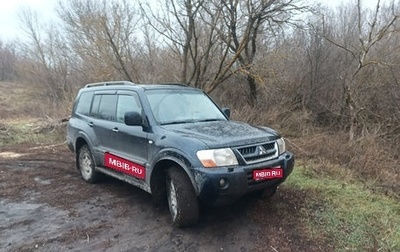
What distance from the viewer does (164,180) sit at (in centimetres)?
459

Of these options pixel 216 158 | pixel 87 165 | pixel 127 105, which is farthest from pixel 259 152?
pixel 87 165

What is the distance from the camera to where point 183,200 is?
4.02m

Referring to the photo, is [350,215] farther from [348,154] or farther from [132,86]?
[348,154]

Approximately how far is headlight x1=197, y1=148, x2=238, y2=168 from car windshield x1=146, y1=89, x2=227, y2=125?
1028mm

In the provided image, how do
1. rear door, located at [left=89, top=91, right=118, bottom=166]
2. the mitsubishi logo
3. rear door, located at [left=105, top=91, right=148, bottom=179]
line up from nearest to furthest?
the mitsubishi logo
rear door, located at [left=105, top=91, right=148, bottom=179]
rear door, located at [left=89, top=91, right=118, bottom=166]

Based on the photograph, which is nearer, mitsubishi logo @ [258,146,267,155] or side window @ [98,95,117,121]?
mitsubishi logo @ [258,146,267,155]

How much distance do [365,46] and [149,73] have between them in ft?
29.7

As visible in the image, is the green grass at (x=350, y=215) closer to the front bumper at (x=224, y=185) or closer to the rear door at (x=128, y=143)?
the front bumper at (x=224, y=185)

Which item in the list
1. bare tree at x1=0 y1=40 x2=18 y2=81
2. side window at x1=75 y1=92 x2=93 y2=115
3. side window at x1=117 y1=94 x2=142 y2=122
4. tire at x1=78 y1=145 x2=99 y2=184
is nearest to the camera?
side window at x1=117 y1=94 x2=142 y2=122

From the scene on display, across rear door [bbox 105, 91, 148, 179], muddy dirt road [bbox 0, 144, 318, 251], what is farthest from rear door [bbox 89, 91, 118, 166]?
muddy dirt road [bbox 0, 144, 318, 251]

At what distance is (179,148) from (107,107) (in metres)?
2.18

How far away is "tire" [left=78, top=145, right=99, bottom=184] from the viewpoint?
6.20 m

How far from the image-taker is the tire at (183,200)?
402 cm

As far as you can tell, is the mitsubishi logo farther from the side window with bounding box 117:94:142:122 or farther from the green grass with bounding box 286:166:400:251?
the side window with bounding box 117:94:142:122
